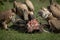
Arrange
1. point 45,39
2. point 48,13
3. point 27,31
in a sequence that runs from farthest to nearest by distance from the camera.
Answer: point 48,13
point 27,31
point 45,39

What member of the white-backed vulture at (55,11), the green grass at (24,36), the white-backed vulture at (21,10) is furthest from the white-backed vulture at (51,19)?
the white-backed vulture at (21,10)

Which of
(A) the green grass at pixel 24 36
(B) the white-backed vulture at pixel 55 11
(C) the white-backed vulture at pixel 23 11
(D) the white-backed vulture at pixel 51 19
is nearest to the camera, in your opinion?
(A) the green grass at pixel 24 36

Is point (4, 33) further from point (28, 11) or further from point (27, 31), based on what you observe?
point (28, 11)

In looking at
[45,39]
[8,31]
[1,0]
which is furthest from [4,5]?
[45,39]

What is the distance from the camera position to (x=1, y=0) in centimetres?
471

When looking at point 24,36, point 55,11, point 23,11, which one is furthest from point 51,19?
point 24,36

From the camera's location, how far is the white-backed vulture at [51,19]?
11.6 feet

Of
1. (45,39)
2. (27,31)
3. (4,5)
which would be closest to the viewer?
(45,39)

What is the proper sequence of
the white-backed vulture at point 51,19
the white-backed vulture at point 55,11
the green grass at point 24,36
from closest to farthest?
1. the green grass at point 24,36
2. the white-backed vulture at point 51,19
3. the white-backed vulture at point 55,11

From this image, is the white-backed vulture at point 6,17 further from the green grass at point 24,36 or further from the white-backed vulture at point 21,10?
the green grass at point 24,36

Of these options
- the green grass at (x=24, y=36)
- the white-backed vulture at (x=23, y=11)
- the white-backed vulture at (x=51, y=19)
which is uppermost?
the white-backed vulture at (x=23, y=11)

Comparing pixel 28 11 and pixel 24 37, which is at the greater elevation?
pixel 28 11

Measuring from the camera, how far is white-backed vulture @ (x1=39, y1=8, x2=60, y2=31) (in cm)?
352

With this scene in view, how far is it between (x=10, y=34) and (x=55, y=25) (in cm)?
70
